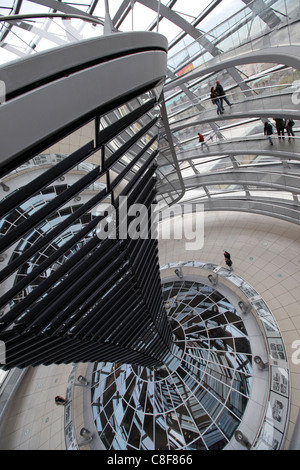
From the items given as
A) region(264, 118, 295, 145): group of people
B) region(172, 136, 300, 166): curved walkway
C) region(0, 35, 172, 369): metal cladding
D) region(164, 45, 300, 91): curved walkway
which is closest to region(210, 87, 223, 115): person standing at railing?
region(164, 45, 300, 91): curved walkway

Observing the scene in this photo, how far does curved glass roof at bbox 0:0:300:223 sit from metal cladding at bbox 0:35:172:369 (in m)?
2.05

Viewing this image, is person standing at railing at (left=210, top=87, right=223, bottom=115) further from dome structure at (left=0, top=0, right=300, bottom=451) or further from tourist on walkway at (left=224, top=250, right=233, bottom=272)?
tourist on walkway at (left=224, top=250, right=233, bottom=272)

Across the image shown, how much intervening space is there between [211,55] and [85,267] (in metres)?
11.3

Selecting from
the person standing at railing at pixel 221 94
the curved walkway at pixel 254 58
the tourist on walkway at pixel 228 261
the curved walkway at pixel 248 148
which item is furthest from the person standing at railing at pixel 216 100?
the tourist on walkway at pixel 228 261

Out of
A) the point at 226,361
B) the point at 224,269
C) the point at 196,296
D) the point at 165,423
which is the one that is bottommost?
the point at 165,423

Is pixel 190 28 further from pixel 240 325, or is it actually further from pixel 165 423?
pixel 165 423

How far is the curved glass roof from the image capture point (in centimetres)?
742

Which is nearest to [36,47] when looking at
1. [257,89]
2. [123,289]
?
[123,289]

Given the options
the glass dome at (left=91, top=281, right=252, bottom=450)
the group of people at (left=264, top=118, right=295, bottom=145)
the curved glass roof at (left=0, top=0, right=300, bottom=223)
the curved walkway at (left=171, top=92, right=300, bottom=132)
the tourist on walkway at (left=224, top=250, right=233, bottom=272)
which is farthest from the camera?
the tourist on walkway at (left=224, top=250, right=233, bottom=272)

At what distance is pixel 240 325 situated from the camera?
15664 millimetres

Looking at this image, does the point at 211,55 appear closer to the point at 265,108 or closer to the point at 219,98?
the point at 219,98

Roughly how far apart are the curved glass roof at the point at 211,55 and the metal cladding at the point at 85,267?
6.73 feet

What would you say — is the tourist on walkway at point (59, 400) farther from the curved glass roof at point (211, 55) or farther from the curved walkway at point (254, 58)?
the curved walkway at point (254, 58)

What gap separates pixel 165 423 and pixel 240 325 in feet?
22.2
